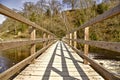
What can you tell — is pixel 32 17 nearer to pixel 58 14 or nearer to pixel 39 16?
pixel 39 16

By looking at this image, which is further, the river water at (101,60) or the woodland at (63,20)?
the woodland at (63,20)

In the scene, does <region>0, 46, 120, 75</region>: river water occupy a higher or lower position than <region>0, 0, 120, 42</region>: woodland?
lower

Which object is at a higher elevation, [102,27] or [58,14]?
[58,14]

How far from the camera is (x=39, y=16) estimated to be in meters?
39.9

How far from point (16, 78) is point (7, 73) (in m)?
0.86

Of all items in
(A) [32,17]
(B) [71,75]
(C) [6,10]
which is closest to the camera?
(C) [6,10]

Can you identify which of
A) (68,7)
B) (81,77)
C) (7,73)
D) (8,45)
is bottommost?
(81,77)

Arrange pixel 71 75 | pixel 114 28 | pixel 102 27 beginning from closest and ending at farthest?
pixel 71 75 < pixel 114 28 < pixel 102 27

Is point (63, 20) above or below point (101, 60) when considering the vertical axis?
above

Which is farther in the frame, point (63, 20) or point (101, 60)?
point (63, 20)

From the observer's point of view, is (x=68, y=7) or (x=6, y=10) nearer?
(x=6, y=10)

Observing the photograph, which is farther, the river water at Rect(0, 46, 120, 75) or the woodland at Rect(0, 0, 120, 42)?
the woodland at Rect(0, 0, 120, 42)

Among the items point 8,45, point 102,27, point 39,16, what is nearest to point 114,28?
point 102,27

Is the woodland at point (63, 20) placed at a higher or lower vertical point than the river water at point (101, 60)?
higher
